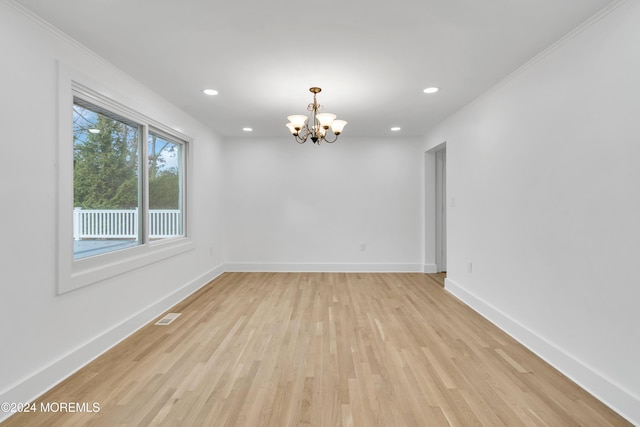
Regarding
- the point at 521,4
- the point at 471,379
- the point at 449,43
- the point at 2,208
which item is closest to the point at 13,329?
the point at 2,208

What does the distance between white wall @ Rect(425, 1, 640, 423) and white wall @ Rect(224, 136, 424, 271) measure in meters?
2.39

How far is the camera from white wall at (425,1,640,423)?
1959mm

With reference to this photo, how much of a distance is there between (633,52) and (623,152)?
1.92ft

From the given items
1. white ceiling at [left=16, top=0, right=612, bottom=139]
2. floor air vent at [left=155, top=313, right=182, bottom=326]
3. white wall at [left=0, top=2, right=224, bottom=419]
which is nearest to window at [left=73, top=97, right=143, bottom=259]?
white wall at [left=0, top=2, right=224, bottom=419]

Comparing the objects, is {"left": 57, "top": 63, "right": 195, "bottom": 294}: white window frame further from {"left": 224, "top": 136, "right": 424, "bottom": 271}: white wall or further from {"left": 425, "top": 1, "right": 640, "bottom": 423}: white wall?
{"left": 425, "top": 1, "right": 640, "bottom": 423}: white wall

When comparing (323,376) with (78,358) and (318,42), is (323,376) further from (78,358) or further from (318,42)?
(318,42)

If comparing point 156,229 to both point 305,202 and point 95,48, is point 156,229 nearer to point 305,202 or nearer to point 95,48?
point 95,48

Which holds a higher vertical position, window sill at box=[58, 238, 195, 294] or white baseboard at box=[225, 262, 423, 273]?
window sill at box=[58, 238, 195, 294]

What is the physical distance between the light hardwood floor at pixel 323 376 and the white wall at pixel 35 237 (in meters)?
0.19

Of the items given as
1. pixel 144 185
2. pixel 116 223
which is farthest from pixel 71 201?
pixel 144 185

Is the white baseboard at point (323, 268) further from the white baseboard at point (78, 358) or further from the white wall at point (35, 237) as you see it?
the white wall at point (35, 237)

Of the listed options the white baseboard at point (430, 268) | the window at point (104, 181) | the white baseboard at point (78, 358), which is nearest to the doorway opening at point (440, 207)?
the white baseboard at point (430, 268)

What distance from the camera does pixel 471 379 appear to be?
231cm

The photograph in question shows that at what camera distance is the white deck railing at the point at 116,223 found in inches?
105
